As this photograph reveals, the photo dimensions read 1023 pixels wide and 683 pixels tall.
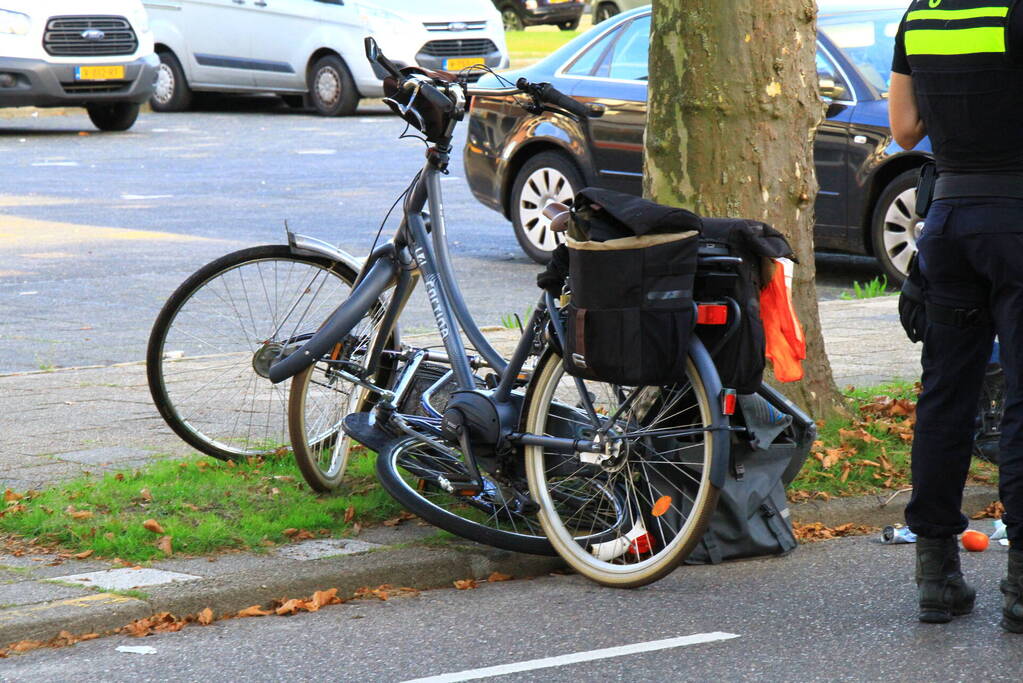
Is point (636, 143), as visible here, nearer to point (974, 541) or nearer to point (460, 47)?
point (974, 541)

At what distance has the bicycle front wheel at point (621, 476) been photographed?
4914 millimetres

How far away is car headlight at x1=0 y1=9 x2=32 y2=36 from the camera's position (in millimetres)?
18578

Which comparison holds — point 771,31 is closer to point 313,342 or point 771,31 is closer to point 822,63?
point 313,342

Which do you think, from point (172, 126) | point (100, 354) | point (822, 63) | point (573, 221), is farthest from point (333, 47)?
point (573, 221)

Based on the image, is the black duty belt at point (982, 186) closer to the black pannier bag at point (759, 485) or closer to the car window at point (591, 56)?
the black pannier bag at point (759, 485)

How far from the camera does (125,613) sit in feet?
15.1

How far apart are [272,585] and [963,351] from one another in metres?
2.03

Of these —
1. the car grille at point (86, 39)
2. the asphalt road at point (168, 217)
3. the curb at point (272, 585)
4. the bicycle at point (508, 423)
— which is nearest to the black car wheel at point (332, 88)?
the asphalt road at point (168, 217)

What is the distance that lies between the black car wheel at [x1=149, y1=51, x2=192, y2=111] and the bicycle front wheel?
19432 millimetres

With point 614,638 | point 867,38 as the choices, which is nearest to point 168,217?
point 867,38

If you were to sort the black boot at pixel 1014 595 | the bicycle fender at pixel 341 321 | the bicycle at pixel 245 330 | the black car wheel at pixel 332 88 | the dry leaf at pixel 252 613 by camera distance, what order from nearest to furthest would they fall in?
the black boot at pixel 1014 595 → the dry leaf at pixel 252 613 → the bicycle fender at pixel 341 321 → the bicycle at pixel 245 330 → the black car wheel at pixel 332 88

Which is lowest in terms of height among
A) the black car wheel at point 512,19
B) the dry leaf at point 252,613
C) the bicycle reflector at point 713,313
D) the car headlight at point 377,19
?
the black car wheel at point 512,19

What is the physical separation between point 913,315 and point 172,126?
60.1 feet

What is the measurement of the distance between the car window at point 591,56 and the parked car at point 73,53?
9279 mm
